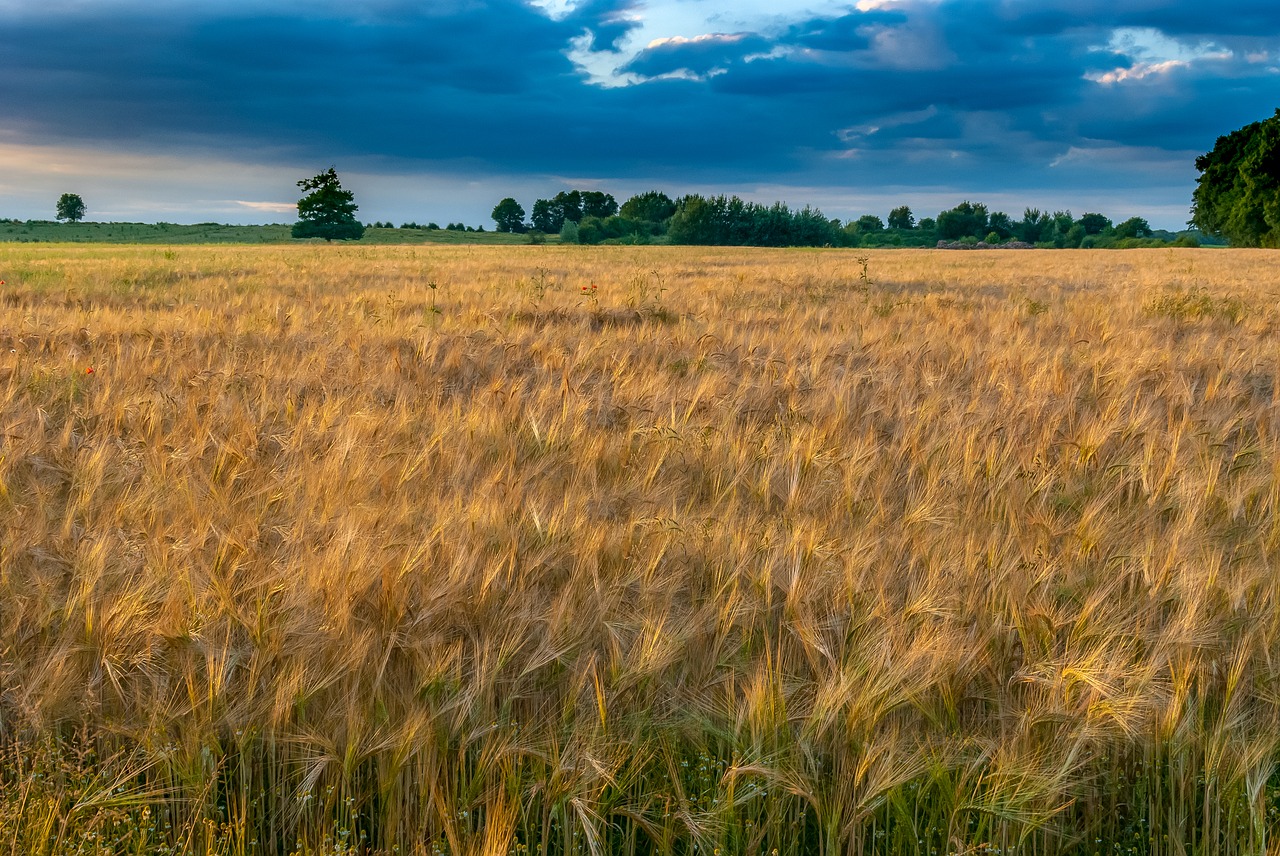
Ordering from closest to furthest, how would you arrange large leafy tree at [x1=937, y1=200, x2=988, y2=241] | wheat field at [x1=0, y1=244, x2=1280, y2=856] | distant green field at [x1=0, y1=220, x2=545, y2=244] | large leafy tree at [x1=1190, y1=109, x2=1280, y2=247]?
1. wheat field at [x1=0, y1=244, x2=1280, y2=856]
2. large leafy tree at [x1=1190, y1=109, x2=1280, y2=247]
3. distant green field at [x1=0, y1=220, x2=545, y2=244]
4. large leafy tree at [x1=937, y1=200, x2=988, y2=241]

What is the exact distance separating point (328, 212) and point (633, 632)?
70549 mm

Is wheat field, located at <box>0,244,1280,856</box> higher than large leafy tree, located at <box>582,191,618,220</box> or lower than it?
lower

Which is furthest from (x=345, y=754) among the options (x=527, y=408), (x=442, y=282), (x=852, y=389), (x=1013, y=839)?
(x=442, y=282)

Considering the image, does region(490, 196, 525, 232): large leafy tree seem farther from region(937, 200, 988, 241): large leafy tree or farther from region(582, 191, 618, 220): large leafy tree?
region(937, 200, 988, 241): large leafy tree

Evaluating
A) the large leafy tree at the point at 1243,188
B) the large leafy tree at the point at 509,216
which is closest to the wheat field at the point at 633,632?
the large leafy tree at the point at 1243,188

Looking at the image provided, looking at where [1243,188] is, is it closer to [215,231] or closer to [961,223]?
[961,223]

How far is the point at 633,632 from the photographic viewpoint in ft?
6.78

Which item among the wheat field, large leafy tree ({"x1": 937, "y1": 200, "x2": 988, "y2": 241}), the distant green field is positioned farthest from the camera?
large leafy tree ({"x1": 937, "y1": 200, "x2": 988, "y2": 241})

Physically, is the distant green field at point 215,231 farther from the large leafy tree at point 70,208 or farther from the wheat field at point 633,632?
the wheat field at point 633,632

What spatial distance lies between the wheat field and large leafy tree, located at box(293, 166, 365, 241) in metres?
67.3

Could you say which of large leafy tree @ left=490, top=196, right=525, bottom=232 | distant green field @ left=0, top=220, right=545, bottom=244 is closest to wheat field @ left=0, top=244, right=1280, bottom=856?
distant green field @ left=0, top=220, right=545, bottom=244

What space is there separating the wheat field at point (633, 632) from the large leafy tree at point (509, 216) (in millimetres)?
101486

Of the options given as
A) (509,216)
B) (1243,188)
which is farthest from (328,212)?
(1243,188)

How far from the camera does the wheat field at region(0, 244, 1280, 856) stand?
1.65m
